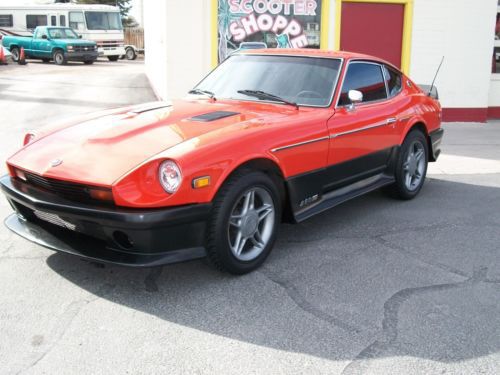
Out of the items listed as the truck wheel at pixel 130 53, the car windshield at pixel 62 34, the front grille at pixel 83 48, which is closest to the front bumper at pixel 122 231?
the front grille at pixel 83 48

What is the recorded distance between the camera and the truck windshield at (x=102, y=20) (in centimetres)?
2938

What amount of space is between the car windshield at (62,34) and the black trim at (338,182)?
954 inches

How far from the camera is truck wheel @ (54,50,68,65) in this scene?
26188 millimetres

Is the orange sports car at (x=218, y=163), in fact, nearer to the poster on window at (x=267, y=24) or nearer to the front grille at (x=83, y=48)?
the poster on window at (x=267, y=24)

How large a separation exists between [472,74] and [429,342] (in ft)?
32.4

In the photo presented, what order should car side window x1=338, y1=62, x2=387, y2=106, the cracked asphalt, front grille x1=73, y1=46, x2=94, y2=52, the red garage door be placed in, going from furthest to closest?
1. front grille x1=73, y1=46, x2=94, y2=52
2. the red garage door
3. car side window x1=338, y1=62, x2=387, y2=106
4. the cracked asphalt

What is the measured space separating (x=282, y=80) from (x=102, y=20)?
2714 centimetres

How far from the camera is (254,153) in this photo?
3773 mm

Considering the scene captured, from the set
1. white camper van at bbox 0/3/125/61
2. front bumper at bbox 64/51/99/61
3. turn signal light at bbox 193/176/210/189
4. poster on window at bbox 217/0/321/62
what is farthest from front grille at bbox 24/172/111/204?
white camper van at bbox 0/3/125/61

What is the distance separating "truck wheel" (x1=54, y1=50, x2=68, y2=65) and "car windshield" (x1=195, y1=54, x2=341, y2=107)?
23.2 meters

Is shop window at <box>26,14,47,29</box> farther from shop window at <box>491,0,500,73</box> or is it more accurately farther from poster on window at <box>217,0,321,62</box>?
shop window at <box>491,0,500,73</box>

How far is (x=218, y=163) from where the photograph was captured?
3.53 m

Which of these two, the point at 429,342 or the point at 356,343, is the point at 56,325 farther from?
the point at 429,342

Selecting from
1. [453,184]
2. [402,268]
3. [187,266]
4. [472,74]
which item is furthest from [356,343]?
[472,74]
